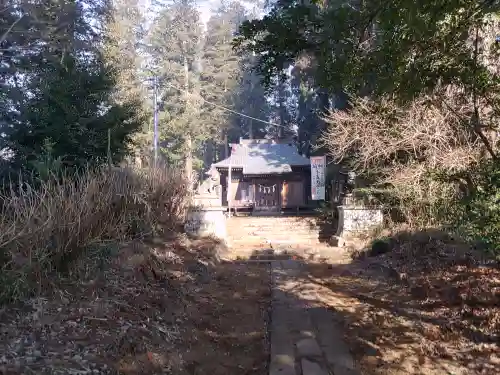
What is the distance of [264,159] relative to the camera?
86.2 feet

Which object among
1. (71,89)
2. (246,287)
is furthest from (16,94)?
(246,287)

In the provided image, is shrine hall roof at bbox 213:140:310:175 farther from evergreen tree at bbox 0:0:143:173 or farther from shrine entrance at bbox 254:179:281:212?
evergreen tree at bbox 0:0:143:173

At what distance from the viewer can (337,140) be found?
1302cm

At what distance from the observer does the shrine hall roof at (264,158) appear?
25062mm

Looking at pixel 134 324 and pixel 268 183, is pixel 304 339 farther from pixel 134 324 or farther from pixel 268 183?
pixel 268 183

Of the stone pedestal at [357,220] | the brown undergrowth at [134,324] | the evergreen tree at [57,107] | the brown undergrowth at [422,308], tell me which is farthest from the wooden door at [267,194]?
the brown undergrowth at [134,324]

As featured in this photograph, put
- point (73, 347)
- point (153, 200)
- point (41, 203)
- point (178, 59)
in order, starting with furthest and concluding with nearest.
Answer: point (178, 59)
point (153, 200)
point (41, 203)
point (73, 347)

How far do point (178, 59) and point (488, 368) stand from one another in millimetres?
35885

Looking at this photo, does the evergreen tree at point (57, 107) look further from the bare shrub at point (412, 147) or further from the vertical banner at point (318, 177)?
the vertical banner at point (318, 177)

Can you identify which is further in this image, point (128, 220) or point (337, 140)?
point (337, 140)

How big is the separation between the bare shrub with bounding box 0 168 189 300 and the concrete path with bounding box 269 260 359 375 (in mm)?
2655

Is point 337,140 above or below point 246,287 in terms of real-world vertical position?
above

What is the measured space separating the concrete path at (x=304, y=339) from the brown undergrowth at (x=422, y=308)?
209mm

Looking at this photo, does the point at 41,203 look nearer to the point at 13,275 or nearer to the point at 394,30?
the point at 13,275
